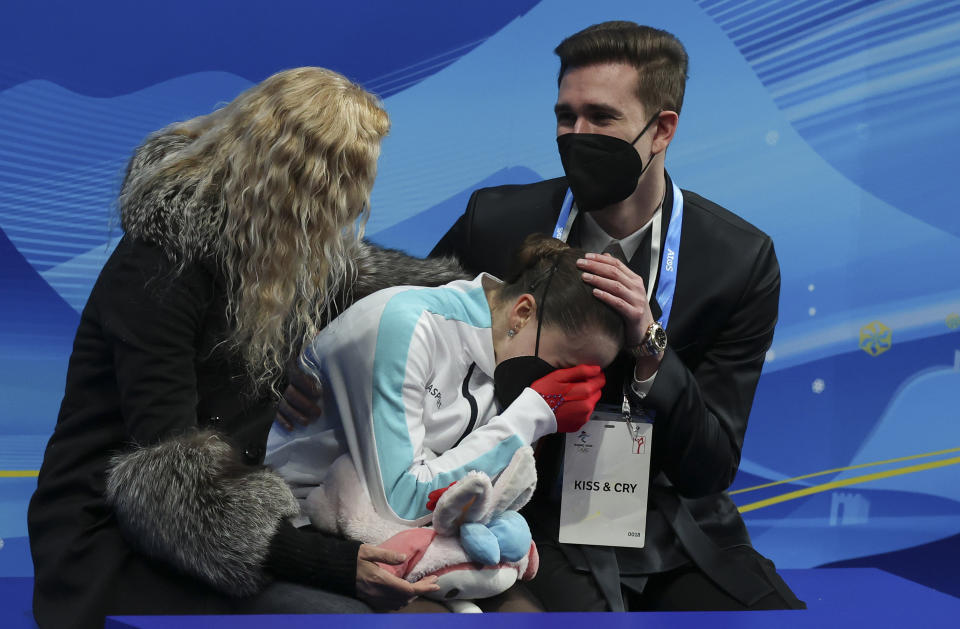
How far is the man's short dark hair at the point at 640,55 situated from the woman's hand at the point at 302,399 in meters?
1.07

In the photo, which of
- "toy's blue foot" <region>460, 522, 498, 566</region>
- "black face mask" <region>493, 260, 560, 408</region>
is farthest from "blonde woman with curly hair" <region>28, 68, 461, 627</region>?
"black face mask" <region>493, 260, 560, 408</region>

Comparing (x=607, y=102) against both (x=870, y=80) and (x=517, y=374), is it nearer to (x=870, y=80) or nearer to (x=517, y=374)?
(x=517, y=374)

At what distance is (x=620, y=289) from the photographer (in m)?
2.23

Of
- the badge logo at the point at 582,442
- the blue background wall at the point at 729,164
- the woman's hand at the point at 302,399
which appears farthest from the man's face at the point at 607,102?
the blue background wall at the point at 729,164

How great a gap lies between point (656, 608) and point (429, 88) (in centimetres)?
191

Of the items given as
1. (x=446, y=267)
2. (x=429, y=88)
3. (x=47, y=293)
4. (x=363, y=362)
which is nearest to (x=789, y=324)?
(x=429, y=88)

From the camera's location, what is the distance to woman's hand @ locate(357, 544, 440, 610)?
192 cm

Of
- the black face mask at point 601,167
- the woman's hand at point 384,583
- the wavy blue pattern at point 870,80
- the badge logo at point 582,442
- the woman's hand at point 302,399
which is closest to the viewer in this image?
the woman's hand at point 384,583

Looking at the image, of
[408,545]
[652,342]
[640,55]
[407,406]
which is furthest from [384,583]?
[640,55]

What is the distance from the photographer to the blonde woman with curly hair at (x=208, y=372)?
6.44 feet

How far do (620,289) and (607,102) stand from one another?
1.96 feet

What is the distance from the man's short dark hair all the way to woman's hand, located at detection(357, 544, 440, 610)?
4.37 ft

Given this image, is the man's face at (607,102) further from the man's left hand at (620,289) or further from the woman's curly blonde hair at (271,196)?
the woman's curly blonde hair at (271,196)

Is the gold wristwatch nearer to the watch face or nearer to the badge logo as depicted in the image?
the watch face
